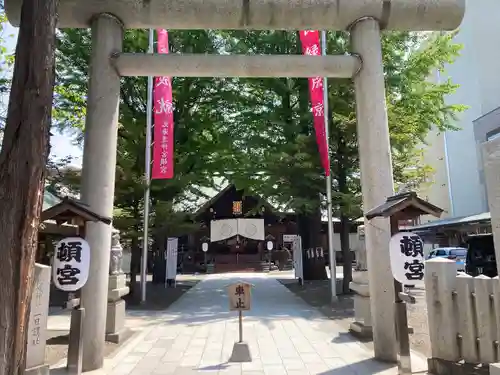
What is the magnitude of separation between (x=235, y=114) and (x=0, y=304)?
15.9 m

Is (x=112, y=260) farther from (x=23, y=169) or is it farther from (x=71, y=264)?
(x=23, y=169)

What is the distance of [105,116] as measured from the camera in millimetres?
6617

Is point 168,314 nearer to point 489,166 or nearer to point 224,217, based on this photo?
point 489,166

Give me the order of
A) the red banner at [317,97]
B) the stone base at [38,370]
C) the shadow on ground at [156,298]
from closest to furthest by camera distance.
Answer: the stone base at [38,370]
the red banner at [317,97]
the shadow on ground at [156,298]

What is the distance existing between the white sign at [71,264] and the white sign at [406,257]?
14.8 feet

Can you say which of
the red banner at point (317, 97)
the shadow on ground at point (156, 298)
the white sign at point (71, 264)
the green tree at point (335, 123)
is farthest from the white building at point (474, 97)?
the white sign at point (71, 264)

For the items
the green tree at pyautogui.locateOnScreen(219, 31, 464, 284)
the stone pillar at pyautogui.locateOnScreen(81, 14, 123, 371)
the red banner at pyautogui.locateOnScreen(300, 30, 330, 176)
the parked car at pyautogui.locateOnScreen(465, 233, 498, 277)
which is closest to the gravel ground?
the green tree at pyautogui.locateOnScreen(219, 31, 464, 284)

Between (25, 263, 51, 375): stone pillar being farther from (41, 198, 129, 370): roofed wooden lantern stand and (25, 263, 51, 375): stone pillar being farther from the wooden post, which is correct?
the wooden post

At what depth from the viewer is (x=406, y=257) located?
5773 mm

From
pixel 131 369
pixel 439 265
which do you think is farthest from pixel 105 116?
pixel 439 265

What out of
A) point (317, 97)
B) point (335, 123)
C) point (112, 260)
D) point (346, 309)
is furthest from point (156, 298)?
point (317, 97)

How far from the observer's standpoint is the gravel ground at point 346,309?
8045 mm

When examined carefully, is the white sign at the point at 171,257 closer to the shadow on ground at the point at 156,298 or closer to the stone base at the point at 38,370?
the shadow on ground at the point at 156,298

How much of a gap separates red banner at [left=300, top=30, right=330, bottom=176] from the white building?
19.3 m
